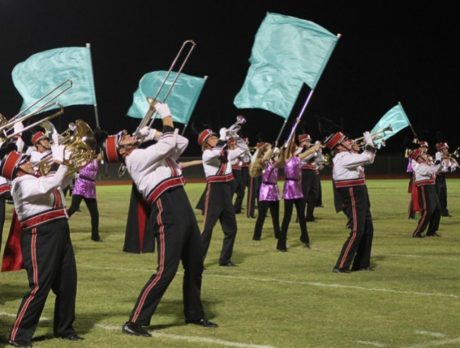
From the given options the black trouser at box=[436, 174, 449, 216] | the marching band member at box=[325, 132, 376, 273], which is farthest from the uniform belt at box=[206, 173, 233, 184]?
the black trouser at box=[436, 174, 449, 216]

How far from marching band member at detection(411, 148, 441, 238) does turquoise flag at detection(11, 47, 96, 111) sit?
19.8ft

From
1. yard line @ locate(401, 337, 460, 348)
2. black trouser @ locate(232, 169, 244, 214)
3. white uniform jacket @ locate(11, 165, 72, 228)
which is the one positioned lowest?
black trouser @ locate(232, 169, 244, 214)

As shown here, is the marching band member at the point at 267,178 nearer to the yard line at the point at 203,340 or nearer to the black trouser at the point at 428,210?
the black trouser at the point at 428,210

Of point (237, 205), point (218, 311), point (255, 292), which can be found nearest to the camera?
point (218, 311)

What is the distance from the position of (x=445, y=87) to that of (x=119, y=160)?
41735 millimetres

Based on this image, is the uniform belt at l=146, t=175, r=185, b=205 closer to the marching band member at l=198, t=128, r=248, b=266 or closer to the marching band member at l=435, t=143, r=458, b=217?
the marching band member at l=198, t=128, r=248, b=266

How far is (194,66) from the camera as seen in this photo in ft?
150

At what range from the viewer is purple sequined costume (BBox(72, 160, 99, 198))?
1466 centimetres

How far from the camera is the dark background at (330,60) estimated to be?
44969 mm

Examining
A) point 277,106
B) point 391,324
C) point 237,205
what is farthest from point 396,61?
point 391,324

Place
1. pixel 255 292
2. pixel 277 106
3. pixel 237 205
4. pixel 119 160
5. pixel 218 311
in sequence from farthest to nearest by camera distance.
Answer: pixel 237 205
pixel 277 106
pixel 255 292
pixel 218 311
pixel 119 160

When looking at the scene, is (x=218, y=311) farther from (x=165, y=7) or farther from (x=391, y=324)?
(x=165, y=7)

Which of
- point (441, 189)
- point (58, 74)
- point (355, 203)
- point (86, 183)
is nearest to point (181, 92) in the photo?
point (86, 183)

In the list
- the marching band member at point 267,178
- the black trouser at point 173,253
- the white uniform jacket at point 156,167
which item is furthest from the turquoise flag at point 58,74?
the black trouser at point 173,253
